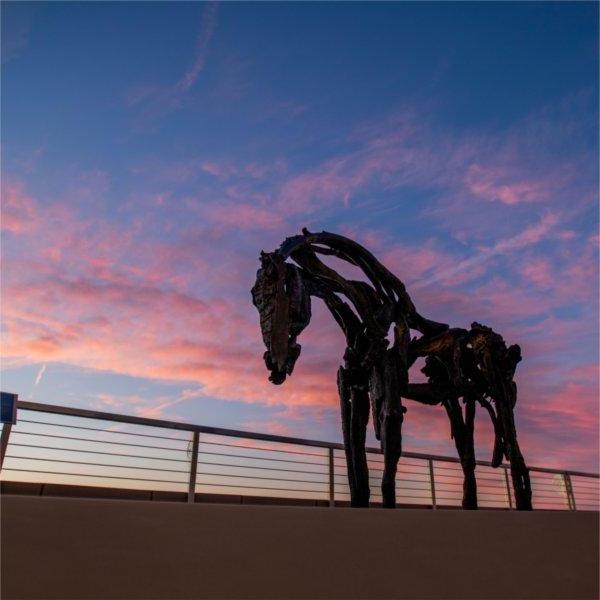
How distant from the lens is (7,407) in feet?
7.76

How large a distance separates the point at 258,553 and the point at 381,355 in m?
1.80

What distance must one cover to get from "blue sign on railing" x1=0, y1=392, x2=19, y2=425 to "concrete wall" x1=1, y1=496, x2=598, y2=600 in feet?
3.88

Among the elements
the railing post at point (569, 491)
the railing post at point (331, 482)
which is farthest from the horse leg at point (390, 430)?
the railing post at point (569, 491)

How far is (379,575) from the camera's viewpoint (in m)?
1.72

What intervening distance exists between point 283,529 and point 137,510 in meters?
0.47

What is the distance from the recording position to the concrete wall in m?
1.26

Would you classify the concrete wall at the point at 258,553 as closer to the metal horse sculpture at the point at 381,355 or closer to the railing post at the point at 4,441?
the metal horse sculpture at the point at 381,355

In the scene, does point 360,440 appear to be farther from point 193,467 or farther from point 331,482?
point 331,482

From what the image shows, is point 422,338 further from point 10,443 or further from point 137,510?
point 10,443

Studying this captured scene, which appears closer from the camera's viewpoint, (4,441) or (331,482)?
(4,441)

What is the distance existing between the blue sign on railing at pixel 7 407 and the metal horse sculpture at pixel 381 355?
121cm

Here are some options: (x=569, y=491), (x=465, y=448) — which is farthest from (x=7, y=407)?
(x=569, y=491)

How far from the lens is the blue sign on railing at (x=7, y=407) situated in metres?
2.29

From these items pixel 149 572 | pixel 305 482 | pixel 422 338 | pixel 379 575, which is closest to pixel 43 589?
pixel 149 572
